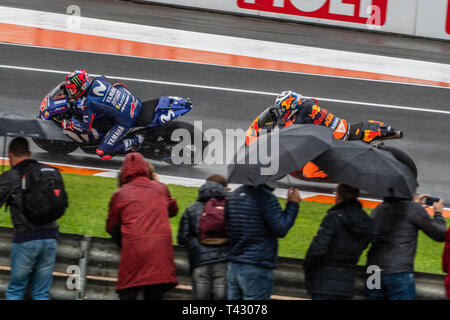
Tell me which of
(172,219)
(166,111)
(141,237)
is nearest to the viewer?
(141,237)

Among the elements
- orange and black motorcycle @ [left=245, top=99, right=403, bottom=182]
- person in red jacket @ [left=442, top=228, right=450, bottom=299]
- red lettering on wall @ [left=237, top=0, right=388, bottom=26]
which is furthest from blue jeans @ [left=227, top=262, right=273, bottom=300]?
red lettering on wall @ [left=237, top=0, right=388, bottom=26]

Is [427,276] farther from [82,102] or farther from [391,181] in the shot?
[82,102]

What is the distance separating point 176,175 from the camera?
1174 centimetres

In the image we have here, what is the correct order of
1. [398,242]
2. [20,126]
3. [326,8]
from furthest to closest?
[326,8], [20,126], [398,242]

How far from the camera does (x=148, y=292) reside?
6.51 metres

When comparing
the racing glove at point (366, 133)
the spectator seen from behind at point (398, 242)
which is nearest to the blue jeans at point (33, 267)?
the spectator seen from behind at point (398, 242)

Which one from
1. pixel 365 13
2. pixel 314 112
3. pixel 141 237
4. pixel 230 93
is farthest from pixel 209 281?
pixel 365 13

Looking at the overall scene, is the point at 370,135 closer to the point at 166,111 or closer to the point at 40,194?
the point at 166,111

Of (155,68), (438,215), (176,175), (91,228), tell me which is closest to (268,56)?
(155,68)

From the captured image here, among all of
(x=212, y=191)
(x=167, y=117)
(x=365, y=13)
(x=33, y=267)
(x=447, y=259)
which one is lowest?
(x=33, y=267)

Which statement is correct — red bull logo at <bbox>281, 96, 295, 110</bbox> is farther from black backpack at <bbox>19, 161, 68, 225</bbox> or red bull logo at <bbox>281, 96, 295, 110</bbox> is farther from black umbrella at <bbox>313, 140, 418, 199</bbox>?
black backpack at <bbox>19, 161, 68, 225</bbox>

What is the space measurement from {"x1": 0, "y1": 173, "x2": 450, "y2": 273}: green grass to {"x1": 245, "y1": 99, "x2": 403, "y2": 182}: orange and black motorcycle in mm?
776

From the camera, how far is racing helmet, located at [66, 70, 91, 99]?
10.8 metres

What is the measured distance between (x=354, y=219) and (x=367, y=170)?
0.51 m
